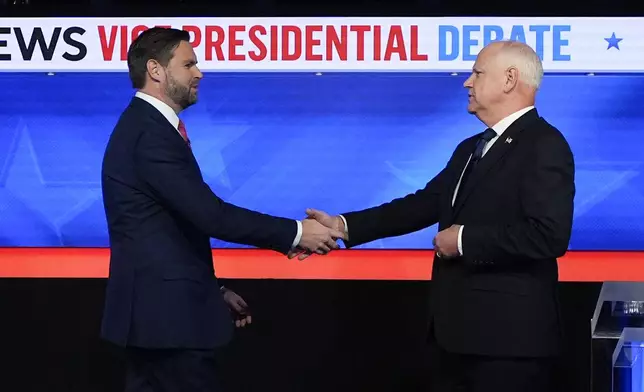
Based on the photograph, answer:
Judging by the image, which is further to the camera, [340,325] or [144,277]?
[340,325]

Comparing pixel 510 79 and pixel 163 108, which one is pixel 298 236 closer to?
pixel 163 108

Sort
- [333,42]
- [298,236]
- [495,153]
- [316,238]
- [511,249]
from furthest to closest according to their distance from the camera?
[333,42], [316,238], [298,236], [495,153], [511,249]

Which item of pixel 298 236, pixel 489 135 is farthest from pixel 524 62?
pixel 298 236

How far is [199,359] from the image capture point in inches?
105

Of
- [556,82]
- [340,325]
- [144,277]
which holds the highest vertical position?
[556,82]

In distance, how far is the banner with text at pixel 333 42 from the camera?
4102mm

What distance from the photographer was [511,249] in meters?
2.49

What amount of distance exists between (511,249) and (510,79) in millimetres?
461

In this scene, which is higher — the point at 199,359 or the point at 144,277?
the point at 144,277

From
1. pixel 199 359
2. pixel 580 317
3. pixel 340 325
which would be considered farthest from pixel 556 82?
pixel 199 359

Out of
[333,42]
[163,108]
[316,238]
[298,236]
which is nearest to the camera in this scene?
[163,108]

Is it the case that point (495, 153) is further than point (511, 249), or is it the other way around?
point (495, 153)

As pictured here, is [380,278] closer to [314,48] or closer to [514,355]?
[314,48]

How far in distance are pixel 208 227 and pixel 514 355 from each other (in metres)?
0.85
